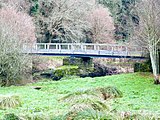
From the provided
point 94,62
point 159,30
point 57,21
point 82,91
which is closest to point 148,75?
point 159,30

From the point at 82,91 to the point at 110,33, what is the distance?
36841 mm

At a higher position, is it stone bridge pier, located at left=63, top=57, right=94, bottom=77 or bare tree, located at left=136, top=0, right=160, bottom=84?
bare tree, located at left=136, top=0, right=160, bottom=84

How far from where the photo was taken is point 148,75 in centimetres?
2370

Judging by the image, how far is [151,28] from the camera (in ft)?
67.1

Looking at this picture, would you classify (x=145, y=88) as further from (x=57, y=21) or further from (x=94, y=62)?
(x=57, y=21)

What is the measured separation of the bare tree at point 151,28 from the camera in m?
20.5

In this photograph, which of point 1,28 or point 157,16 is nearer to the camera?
point 157,16

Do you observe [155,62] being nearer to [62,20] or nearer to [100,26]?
[62,20]

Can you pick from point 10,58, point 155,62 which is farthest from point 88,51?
point 155,62

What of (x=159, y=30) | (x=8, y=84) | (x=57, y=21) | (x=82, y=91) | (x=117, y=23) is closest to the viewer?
(x=82, y=91)

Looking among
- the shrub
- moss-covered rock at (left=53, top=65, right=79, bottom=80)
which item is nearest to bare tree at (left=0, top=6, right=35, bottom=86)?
the shrub

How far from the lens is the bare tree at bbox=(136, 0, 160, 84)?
67.1 feet

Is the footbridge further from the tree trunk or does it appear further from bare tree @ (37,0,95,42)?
the tree trunk

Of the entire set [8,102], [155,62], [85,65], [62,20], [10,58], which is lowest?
[85,65]
